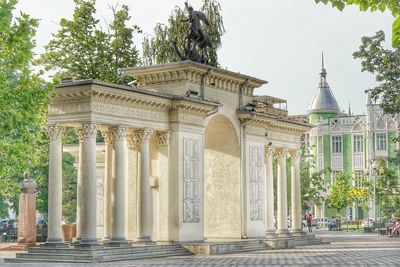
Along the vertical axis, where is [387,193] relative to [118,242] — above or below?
above

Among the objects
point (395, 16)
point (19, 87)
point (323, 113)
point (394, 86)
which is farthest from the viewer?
point (323, 113)

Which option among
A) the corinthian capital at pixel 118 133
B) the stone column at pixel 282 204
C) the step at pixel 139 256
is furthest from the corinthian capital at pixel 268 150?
the corinthian capital at pixel 118 133

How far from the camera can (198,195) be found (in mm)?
32094

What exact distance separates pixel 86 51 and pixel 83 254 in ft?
76.7

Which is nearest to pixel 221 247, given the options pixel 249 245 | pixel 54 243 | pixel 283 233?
pixel 249 245

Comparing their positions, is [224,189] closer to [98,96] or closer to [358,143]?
[98,96]

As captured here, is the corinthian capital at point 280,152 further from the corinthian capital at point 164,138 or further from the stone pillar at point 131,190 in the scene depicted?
the stone pillar at point 131,190

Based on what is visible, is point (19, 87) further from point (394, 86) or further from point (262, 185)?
point (394, 86)

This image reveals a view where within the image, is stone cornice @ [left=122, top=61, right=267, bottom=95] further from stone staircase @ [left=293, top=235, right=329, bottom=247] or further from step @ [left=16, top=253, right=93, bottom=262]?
step @ [left=16, top=253, right=93, bottom=262]

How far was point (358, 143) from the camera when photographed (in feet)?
286

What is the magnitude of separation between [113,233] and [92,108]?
4600 millimetres

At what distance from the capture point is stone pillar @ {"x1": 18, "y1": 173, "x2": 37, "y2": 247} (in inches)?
1283

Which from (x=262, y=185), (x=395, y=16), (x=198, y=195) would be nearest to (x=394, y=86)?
(x=262, y=185)

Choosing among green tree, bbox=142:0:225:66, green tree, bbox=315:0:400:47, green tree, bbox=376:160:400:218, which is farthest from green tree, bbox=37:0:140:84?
green tree, bbox=315:0:400:47
